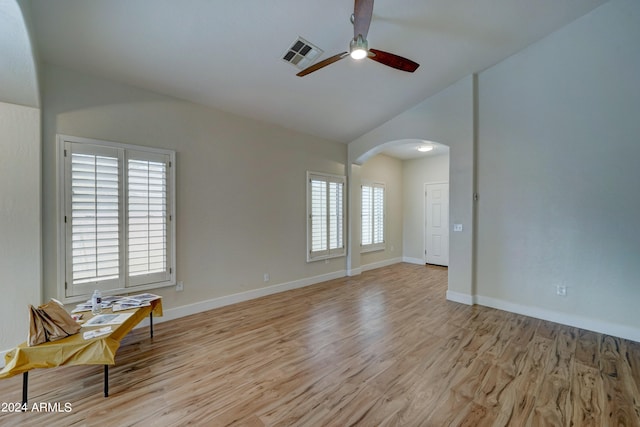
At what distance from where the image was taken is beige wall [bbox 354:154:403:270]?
6543 millimetres

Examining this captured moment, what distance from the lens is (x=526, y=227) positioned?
3.79m

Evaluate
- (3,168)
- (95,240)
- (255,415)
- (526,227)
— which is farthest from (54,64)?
(526,227)

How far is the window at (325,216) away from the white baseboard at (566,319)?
2678 millimetres

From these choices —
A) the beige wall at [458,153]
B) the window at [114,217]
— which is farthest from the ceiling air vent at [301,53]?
the beige wall at [458,153]

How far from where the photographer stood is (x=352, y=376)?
91.4 inches

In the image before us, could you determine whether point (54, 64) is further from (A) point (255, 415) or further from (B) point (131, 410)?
(A) point (255, 415)

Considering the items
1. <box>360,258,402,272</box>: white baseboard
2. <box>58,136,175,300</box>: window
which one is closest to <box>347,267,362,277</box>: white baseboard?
<box>360,258,402,272</box>: white baseboard

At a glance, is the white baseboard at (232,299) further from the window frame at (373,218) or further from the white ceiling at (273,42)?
the white ceiling at (273,42)

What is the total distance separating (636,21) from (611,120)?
108 centimetres

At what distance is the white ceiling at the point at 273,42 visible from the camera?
237 centimetres

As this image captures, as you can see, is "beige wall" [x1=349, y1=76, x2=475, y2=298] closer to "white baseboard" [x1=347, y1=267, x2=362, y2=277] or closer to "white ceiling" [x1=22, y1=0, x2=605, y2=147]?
"white ceiling" [x1=22, y1=0, x2=605, y2=147]

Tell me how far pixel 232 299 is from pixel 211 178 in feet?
6.09

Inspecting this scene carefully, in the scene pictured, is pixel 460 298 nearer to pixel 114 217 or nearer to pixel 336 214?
pixel 336 214

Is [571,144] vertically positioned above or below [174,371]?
above
